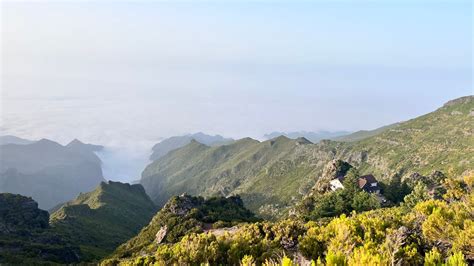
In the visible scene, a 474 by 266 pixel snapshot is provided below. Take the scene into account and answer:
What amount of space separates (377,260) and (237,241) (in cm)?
1799

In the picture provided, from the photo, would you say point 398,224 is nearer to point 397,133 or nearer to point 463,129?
point 463,129

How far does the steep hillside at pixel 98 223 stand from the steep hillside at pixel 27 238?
5.62 m

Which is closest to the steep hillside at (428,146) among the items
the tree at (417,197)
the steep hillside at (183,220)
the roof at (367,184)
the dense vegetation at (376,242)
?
the roof at (367,184)

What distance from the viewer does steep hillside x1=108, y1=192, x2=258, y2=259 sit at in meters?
78.2

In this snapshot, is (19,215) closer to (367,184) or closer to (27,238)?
(27,238)

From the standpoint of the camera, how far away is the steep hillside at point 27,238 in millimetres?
80062

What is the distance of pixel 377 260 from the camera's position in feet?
46.6

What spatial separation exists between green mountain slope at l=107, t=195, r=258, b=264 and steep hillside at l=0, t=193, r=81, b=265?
1285 cm

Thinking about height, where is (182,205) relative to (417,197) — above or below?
above

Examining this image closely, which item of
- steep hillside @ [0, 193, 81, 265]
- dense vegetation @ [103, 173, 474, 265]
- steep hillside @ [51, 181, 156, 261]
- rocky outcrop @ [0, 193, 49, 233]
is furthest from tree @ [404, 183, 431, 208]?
rocky outcrop @ [0, 193, 49, 233]

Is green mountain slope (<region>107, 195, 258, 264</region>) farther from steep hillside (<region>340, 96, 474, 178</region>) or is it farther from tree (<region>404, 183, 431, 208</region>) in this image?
steep hillside (<region>340, 96, 474, 178</region>)

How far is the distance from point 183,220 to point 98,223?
2842 inches

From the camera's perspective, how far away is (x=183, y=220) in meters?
85.1

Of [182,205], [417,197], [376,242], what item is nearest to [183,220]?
[182,205]
